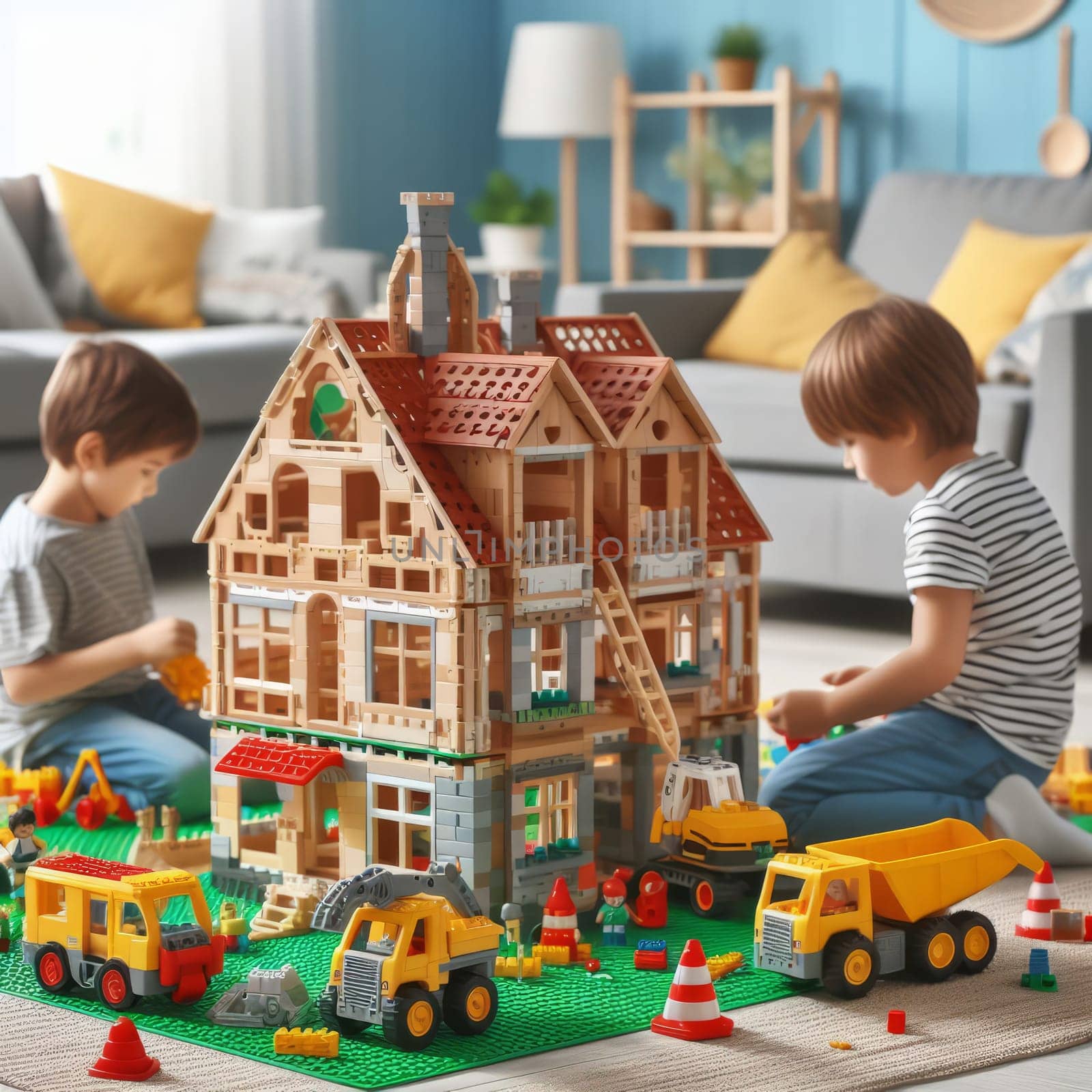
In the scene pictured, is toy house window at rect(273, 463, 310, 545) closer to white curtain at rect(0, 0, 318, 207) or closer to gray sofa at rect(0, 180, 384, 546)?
gray sofa at rect(0, 180, 384, 546)

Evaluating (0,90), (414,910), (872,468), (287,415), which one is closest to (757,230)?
(0,90)

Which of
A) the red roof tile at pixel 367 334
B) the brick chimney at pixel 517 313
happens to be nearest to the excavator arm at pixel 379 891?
the red roof tile at pixel 367 334

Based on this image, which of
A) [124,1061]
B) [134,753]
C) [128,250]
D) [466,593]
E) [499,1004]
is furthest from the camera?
[128,250]

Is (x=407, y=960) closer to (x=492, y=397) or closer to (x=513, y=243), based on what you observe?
(x=492, y=397)

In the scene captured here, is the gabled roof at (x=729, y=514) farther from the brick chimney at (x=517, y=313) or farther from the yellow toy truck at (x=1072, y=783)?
the yellow toy truck at (x=1072, y=783)

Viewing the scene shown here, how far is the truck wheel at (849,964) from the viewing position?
1578mm

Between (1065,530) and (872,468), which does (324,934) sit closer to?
(872,468)

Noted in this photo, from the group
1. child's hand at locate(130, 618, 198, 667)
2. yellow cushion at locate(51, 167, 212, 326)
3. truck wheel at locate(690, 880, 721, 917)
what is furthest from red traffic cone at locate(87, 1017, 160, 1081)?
yellow cushion at locate(51, 167, 212, 326)

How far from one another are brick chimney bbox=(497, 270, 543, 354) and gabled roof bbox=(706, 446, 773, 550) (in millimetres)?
237

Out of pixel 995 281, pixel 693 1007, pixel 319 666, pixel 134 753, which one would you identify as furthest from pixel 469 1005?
pixel 995 281

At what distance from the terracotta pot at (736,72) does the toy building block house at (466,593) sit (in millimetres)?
3468

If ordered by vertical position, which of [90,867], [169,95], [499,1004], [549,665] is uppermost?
[169,95]

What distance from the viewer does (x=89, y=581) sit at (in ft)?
7.87

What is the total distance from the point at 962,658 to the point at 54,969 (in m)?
1.00
